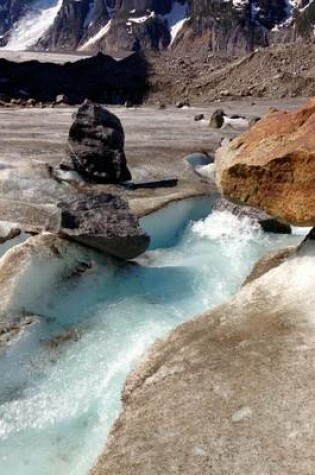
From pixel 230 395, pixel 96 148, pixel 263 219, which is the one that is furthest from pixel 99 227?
pixel 96 148

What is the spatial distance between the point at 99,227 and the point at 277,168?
25.4 ft

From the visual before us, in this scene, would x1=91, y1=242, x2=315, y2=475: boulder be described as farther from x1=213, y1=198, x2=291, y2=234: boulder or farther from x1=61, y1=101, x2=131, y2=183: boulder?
x1=61, y1=101, x2=131, y2=183: boulder

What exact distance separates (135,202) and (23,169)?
835cm

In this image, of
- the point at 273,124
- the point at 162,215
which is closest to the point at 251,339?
the point at 273,124

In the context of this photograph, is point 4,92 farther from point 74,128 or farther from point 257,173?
point 257,173

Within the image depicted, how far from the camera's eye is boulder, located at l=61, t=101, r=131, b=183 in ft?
117

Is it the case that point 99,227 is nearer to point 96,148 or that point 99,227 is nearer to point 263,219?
point 263,219

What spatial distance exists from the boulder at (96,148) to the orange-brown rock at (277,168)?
644 inches

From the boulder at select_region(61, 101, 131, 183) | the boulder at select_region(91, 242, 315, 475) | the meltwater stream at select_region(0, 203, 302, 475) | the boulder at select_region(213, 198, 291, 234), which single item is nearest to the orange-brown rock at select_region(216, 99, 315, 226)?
the boulder at select_region(91, 242, 315, 475)

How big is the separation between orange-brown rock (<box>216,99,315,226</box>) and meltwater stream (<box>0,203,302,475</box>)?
4.27 m

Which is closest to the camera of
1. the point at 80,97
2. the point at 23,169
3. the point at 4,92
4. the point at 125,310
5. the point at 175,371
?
the point at 175,371

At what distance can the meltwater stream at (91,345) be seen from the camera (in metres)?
14.8

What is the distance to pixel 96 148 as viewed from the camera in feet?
118

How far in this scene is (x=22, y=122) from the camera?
2633 inches
